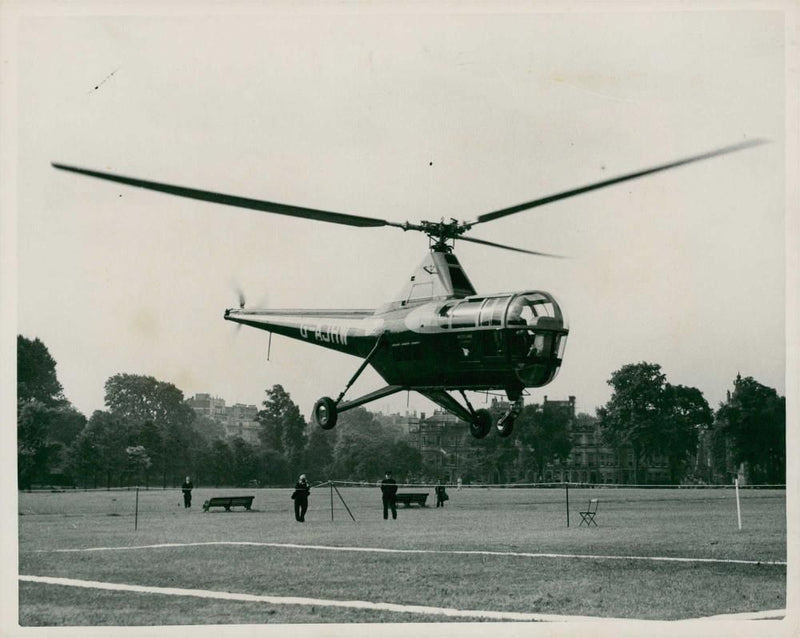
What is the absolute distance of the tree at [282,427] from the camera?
156ft

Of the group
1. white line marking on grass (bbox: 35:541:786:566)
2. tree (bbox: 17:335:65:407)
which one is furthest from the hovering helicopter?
A: tree (bbox: 17:335:65:407)

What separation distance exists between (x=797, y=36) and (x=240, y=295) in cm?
1461

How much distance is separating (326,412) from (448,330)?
3.44 meters

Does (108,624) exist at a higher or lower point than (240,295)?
lower

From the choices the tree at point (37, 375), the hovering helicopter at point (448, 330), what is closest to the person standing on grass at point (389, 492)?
the hovering helicopter at point (448, 330)

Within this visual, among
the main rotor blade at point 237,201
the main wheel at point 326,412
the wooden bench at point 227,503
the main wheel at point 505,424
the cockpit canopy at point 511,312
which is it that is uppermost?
the main rotor blade at point 237,201

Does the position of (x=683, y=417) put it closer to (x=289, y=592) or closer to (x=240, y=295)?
(x=240, y=295)

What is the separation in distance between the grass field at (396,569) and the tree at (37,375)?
4603mm

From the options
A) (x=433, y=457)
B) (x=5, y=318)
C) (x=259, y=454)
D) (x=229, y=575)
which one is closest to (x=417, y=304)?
(x=229, y=575)

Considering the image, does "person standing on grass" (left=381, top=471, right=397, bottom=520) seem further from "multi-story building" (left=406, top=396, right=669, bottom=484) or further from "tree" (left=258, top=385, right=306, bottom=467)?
"multi-story building" (left=406, top=396, right=669, bottom=484)

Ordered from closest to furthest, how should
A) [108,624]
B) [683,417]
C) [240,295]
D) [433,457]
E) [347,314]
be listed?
1. [108,624]
2. [347,314]
3. [240,295]
4. [433,457]
5. [683,417]

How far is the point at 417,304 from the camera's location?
2142cm

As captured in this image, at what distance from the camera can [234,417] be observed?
55.5 m

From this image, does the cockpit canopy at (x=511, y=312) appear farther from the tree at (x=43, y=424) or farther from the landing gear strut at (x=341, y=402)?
the tree at (x=43, y=424)
